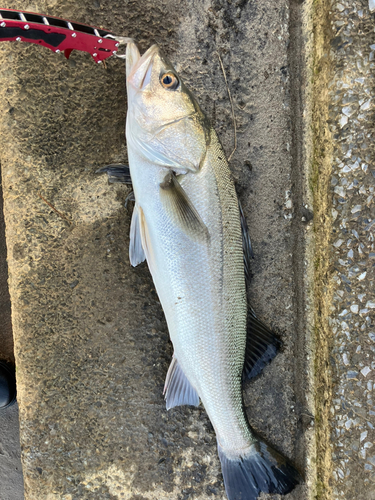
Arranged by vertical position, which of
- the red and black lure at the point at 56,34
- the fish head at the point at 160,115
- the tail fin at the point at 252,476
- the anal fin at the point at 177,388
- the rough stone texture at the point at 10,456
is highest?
the red and black lure at the point at 56,34

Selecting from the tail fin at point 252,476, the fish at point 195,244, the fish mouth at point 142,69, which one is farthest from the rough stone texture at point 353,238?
the fish mouth at point 142,69

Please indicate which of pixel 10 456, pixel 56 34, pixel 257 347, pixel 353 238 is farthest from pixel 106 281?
pixel 10 456

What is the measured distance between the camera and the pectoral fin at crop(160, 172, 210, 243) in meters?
1.59

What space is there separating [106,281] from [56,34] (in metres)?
1.25

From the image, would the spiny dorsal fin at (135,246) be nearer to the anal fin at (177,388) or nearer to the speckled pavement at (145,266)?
the speckled pavement at (145,266)

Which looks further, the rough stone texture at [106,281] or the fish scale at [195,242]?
the rough stone texture at [106,281]

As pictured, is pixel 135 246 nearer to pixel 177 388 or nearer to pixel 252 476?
pixel 177 388

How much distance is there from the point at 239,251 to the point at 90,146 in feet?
3.32

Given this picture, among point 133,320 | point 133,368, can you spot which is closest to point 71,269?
point 133,320

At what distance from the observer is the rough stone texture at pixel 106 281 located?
6.03 ft

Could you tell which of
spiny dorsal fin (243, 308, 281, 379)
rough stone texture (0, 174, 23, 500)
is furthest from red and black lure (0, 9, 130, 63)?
rough stone texture (0, 174, 23, 500)

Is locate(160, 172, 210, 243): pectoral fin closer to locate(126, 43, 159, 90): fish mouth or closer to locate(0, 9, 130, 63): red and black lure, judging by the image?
locate(126, 43, 159, 90): fish mouth

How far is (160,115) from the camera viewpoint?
1.62 metres

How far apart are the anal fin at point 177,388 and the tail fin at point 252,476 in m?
0.29
